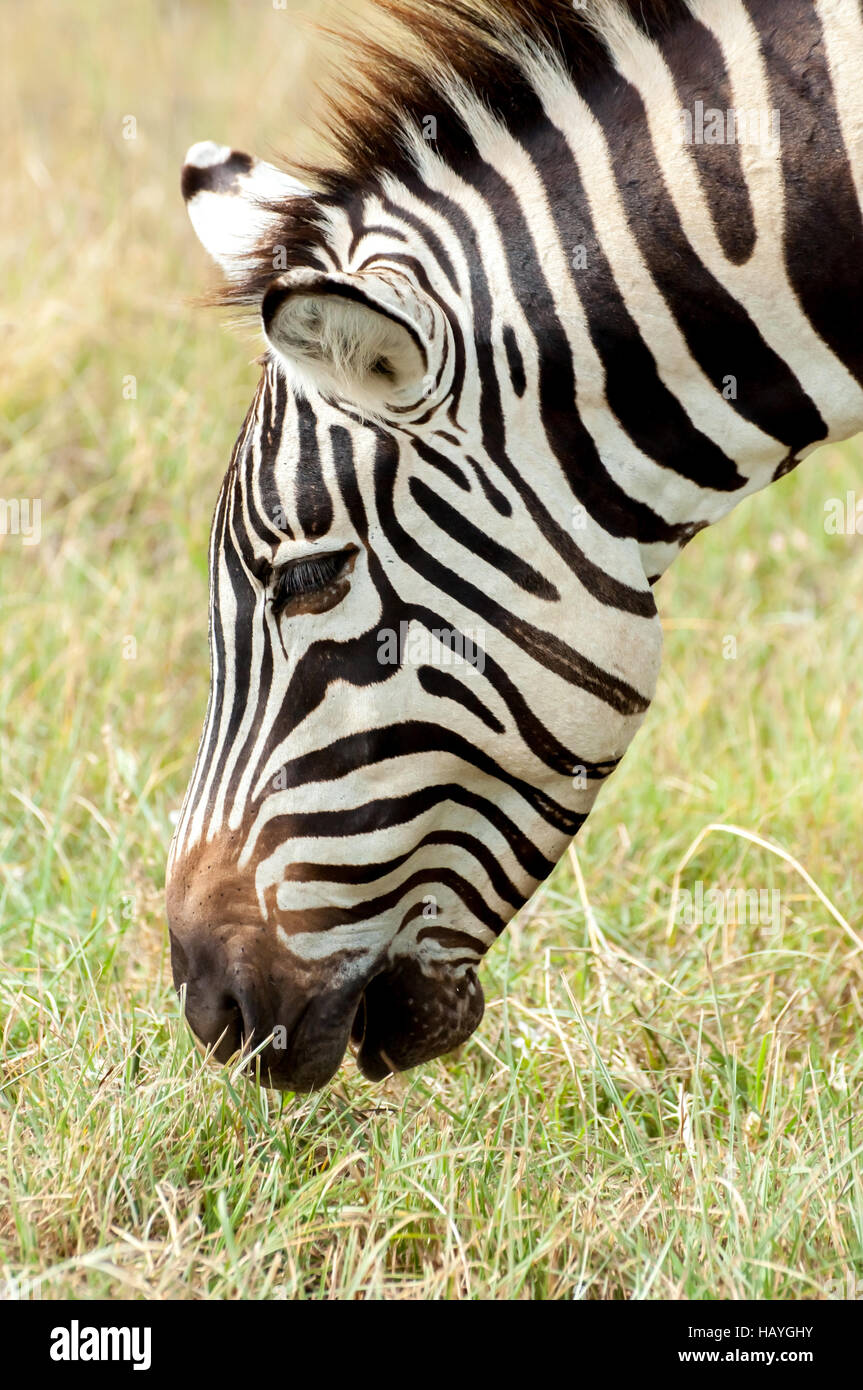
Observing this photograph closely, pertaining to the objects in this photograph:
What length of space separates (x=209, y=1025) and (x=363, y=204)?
1.64 m

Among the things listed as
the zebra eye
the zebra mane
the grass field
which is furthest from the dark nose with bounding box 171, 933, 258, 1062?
the zebra mane

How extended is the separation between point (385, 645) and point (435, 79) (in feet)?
3.74

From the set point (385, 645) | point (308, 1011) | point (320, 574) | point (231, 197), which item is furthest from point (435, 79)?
A: point (308, 1011)

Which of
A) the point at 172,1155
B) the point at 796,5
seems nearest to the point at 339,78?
the point at 796,5

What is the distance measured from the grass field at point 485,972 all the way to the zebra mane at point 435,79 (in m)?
1.73

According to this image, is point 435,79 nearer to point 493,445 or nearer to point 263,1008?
point 493,445

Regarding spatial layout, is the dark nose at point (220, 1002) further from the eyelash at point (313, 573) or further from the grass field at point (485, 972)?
the eyelash at point (313, 573)

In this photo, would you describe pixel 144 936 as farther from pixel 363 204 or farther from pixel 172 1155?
pixel 363 204

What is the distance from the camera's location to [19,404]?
6.88 meters

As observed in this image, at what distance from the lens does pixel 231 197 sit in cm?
315

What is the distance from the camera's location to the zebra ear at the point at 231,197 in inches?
118

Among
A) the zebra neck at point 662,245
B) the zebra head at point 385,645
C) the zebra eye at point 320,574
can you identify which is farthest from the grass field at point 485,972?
the zebra neck at point 662,245

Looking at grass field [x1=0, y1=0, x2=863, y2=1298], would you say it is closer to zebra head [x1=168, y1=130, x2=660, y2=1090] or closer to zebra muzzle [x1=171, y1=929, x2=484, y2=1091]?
zebra muzzle [x1=171, y1=929, x2=484, y2=1091]
